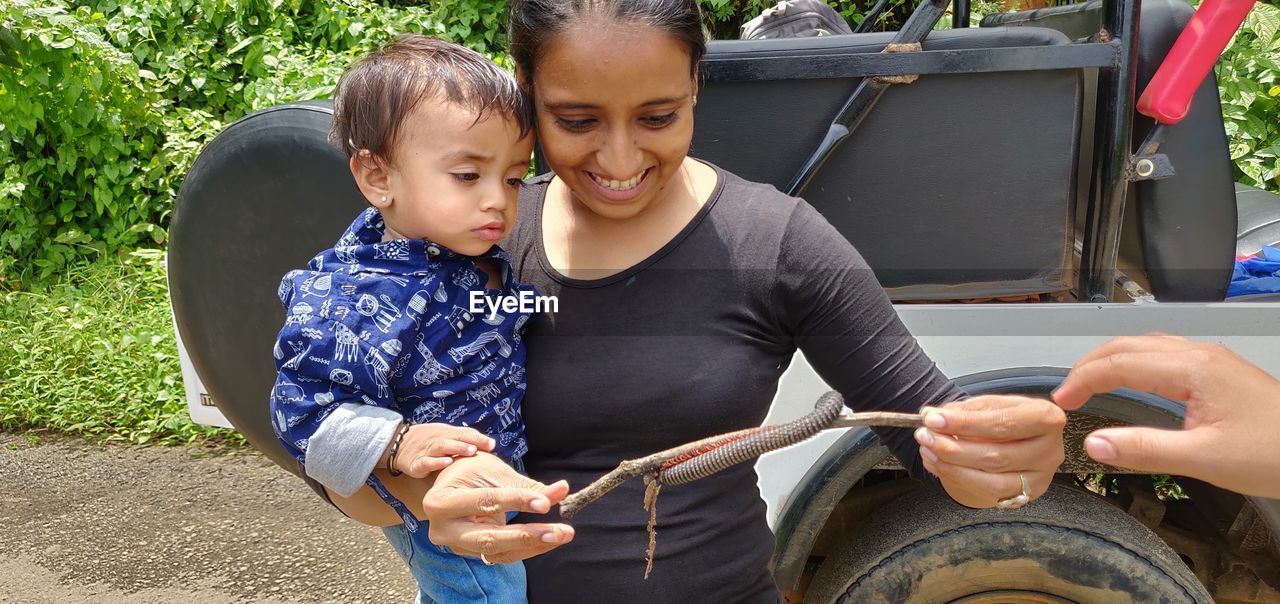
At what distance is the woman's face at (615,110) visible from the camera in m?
1.28

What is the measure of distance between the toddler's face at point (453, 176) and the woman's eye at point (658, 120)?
17cm

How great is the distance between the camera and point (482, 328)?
1300 millimetres

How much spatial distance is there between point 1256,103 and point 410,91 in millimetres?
3814

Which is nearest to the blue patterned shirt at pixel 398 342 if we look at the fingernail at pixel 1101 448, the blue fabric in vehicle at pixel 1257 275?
the fingernail at pixel 1101 448

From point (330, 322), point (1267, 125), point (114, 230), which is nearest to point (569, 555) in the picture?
point (330, 322)

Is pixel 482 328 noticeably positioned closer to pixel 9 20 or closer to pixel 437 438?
pixel 437 438

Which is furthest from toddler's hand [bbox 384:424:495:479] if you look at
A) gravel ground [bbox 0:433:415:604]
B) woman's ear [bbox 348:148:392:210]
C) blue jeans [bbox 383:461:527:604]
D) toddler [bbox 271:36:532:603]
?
gravel ground [bbox 0:433:415:604]

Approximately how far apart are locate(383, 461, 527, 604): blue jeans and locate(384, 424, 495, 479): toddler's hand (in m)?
0.21

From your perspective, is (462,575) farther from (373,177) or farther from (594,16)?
(594,16)

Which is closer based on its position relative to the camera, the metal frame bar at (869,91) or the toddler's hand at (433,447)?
the toddler's hand at (433,447)

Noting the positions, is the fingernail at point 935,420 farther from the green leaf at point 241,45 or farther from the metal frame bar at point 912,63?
the green leaf at point 241,45

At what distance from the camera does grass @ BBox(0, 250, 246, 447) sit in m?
4.69

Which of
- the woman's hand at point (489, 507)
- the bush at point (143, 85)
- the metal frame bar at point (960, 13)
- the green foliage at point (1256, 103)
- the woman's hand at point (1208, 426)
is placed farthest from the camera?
the bush at point (143, 85)

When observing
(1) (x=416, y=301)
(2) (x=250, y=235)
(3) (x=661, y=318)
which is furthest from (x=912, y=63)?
(2) (x=250, y=235)
